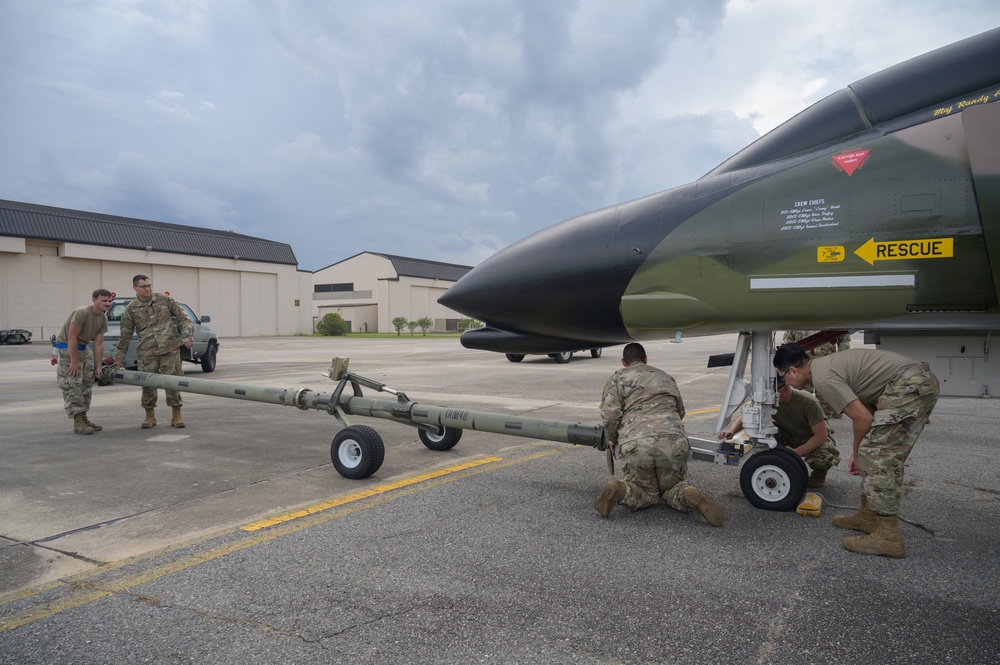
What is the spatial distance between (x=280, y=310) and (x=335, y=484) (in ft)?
164

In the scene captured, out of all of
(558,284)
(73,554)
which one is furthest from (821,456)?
(73,554)

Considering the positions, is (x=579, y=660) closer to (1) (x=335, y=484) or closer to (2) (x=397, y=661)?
(2) (x=397, y=661)

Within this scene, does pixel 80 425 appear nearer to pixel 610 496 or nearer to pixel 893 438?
pixel 610 496

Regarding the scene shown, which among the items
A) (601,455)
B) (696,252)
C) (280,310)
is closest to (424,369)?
(601,455)

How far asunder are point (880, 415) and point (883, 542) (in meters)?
0.75

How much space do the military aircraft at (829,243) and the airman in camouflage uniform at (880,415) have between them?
0.34 metres

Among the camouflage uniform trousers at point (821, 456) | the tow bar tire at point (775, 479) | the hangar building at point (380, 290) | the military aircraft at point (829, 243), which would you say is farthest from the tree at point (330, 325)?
the tow bar tire at point (775, 479)

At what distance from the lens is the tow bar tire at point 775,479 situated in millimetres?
4430

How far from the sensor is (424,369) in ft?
54.7

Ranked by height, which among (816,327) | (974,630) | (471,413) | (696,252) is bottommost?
(974,630)

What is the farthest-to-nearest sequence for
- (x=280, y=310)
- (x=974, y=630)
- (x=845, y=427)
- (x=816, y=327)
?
(x=280, y=310), (x=845, y=427), (x=816, y=327), (x=974, y=630)

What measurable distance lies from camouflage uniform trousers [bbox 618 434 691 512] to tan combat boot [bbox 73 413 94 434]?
669 centimetres


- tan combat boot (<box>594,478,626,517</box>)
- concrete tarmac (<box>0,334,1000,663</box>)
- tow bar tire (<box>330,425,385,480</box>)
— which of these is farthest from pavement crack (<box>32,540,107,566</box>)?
tan combat boot (<box>594,478,626,517</box>)

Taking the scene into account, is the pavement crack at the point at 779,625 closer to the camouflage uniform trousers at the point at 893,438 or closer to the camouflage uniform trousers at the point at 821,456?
the camouflage uniform trousers at the point at 893,438
